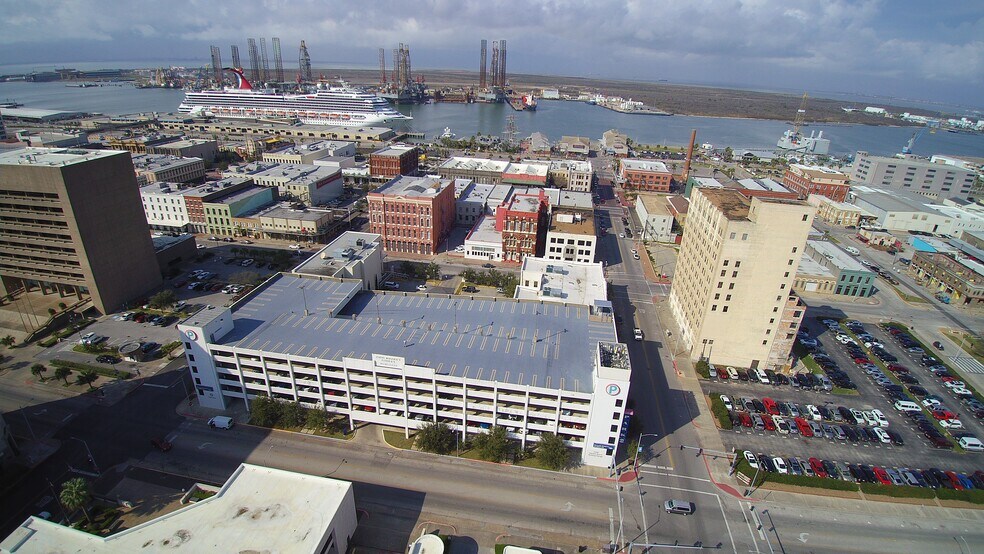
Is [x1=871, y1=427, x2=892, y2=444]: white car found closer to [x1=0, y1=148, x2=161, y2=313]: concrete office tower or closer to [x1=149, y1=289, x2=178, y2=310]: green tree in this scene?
[x1=149, y1=289, x2=178, y2=310]: green tree

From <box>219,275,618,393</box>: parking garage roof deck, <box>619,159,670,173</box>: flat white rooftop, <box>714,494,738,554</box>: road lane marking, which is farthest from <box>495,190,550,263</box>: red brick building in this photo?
<box>619,159,670,173</box>: flat white rooftop

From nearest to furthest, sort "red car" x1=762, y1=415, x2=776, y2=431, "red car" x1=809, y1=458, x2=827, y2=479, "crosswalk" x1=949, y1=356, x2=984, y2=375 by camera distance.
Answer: "red car" x1=809, y1=458, x2=827, y2=479
"red car" x1=762, y1=415, x2=776, y2=431
"crosswalk" x1=949, y1=356, x2=984, y2=375

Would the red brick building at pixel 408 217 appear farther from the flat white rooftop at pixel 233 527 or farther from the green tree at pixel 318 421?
the flat white rooftop at pixel 233 527

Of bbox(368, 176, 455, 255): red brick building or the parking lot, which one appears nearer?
the parking lot

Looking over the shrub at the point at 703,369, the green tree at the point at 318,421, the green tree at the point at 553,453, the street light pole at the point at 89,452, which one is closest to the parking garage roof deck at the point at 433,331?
the green tree at the point at 553,453

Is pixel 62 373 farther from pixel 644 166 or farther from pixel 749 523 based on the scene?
pixel 644 166
